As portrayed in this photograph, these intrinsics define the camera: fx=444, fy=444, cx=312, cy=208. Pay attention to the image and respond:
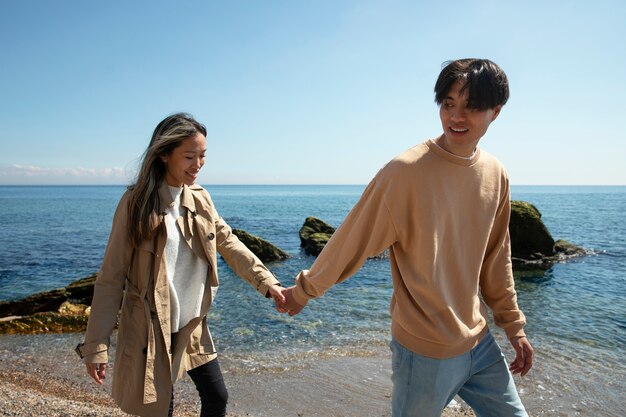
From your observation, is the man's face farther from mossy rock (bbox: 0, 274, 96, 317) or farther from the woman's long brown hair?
mossy rock (bbox: 0, 274, 96, 317)

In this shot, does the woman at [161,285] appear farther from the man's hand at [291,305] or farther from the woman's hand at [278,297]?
the man's hand at [291,305]

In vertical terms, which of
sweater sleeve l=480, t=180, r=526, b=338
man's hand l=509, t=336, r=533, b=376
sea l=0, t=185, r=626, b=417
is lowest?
sea l=0, t=185, r=626, b=417

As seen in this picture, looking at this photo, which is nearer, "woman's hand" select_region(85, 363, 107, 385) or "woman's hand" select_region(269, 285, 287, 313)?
"woman's hand" select_region(85, 363, 107, 385)

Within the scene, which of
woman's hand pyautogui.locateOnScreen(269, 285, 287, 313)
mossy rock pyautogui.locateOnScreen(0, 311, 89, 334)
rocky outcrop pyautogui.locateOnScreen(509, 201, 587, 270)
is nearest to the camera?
woman's hand pyautogui.locateOnScreen(269, 285, 287, 313)

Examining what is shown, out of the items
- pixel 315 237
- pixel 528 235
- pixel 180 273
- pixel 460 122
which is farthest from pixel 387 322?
pixel 315 237

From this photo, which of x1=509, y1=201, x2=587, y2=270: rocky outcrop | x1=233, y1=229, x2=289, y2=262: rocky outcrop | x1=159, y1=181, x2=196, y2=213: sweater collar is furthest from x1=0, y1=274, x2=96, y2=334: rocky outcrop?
x1=509, y1=201, x2=587, y2=270: rocky outcrop

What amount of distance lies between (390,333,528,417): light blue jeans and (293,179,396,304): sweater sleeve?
20.6 inches

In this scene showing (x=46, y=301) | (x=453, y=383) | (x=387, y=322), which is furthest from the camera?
(x=46, y=301)

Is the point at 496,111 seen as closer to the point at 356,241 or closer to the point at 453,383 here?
the point at 356,241

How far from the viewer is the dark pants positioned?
3250mm

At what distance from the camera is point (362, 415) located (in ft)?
18.4

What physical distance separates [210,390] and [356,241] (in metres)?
1.70

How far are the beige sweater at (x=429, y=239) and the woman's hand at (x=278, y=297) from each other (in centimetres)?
72

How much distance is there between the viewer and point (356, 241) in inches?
98.9
